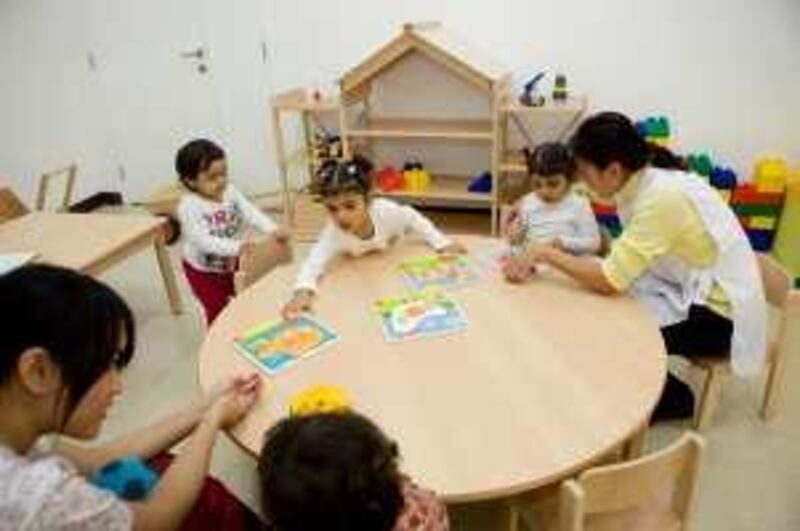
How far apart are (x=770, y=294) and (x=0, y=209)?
142 inches

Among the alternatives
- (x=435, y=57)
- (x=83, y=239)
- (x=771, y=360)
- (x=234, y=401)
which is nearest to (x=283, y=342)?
(x=234, y=401)

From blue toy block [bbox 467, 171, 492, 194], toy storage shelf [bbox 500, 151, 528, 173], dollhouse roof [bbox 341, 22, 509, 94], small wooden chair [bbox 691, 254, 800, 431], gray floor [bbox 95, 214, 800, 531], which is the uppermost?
dollhouse roof [bbox 341, 22, 509, 94]

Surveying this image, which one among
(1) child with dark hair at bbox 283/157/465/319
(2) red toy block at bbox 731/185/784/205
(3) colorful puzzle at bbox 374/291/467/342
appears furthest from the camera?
(2) red toy block at bbox 731/185/784/205

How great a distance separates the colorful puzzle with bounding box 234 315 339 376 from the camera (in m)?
1.66

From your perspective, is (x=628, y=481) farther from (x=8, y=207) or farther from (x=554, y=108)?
(x=8, y=207)

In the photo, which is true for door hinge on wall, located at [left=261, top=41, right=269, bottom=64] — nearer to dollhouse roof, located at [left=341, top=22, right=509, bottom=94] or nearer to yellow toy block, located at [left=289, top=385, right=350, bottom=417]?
dollhouse roof, located at [left=341, top=22, right=509, bottom=94]

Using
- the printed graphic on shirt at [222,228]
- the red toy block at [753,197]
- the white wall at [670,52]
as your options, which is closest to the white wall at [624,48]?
the white wall at [670,52]

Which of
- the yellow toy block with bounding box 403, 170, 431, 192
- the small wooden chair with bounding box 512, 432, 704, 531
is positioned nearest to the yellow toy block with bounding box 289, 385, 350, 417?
the small wooden chair with bounding box 512, 432, 704, 531

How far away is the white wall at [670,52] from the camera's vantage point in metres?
3.50

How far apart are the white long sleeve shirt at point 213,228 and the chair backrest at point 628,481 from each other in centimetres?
171

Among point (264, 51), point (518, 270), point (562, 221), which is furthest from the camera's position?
point (264, 51)

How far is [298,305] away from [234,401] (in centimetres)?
51

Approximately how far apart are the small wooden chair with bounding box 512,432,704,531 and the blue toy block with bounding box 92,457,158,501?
809mm

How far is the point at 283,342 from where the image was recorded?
5.74 feet
